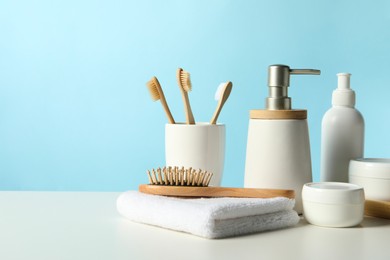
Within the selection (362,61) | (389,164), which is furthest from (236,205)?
(362,61)

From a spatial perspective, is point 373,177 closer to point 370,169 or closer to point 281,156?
point 370,169

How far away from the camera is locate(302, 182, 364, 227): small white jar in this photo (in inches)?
27.6

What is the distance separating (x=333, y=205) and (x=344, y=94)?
22cm

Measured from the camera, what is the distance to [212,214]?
0.64m

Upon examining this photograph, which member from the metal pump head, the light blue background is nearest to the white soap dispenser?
the metal pump head

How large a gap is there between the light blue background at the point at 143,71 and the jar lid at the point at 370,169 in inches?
59.1

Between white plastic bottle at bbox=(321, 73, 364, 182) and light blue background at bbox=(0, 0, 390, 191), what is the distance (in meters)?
1.44

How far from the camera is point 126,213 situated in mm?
762

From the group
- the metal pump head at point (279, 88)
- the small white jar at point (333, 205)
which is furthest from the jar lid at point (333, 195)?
the metal pump head at point (279, 88)

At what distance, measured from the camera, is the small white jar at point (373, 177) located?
2.55 ft

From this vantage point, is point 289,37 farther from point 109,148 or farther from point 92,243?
point 92,243

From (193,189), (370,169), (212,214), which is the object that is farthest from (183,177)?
(370,169)

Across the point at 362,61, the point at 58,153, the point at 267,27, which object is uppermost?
the point at 267,27

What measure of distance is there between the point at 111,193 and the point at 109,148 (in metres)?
1.65
